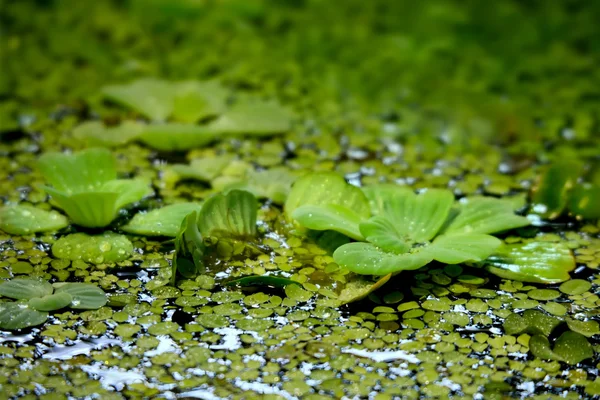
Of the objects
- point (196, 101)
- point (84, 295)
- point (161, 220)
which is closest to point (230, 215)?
point (161, 220)

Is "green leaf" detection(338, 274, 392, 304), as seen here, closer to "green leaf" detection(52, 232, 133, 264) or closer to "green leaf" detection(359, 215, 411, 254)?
"green leaf" detection(359, 215, 411, 254)

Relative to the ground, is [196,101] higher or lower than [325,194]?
higher

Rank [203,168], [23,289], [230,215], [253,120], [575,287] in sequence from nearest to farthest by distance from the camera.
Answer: [23,289], [575,287], [230,215], [203,168], [253,120]

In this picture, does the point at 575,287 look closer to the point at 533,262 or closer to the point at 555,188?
the point at 533,262

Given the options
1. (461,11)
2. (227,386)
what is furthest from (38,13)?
(227,386)

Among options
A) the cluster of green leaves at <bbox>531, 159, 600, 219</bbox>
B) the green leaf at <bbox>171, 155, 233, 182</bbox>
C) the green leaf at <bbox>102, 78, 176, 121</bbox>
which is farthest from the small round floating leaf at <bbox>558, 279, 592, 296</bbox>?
the green leaf at <bbox>102, 78, 176, 121</bbox>

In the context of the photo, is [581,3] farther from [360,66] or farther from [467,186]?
[467,186]

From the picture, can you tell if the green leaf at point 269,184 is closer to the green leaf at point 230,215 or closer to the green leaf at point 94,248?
the green leaf at point 230,215
